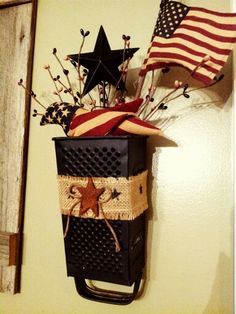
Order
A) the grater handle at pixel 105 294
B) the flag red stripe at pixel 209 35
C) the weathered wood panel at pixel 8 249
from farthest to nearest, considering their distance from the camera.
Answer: the weathered wood panel at pixel 8 249
the grater handle at pixel 105 294
the flag red stripe at pixel 209 35

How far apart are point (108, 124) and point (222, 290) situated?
1.96 ft

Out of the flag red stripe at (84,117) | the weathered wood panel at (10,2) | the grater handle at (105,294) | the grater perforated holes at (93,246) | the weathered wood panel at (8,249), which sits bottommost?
the grater handle at (105,294)

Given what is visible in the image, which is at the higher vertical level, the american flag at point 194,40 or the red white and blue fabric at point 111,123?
the american flag at point 194,40

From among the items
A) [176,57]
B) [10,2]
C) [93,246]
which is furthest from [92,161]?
[10,2]

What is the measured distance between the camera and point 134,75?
0.95 m

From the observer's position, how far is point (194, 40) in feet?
2.46

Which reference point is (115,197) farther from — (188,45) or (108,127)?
(188,45)

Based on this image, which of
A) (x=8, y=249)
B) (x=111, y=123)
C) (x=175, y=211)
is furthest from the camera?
(x=8, y=249)

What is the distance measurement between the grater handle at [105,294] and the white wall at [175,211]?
6 centimetres

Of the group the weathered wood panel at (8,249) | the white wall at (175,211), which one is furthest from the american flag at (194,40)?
the weathered wood panel at (8,249)

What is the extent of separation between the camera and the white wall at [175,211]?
2.75ft

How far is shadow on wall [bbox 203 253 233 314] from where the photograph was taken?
0.82 m

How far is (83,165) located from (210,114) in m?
0.43

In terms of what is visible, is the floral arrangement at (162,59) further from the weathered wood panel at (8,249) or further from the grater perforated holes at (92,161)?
the weathered wood panel at (8,249)
